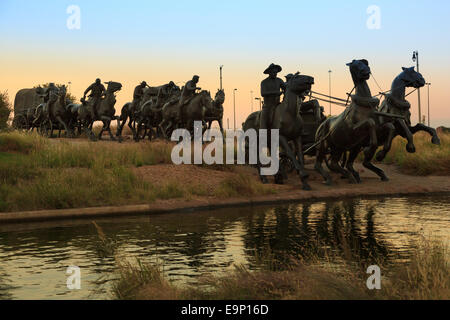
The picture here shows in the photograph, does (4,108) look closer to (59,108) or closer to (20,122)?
(20,122)

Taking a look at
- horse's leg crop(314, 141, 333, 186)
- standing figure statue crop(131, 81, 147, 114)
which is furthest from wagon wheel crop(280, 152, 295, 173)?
standing figure statue crop(131, 81, 147, 114)

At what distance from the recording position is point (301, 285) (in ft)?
21.7

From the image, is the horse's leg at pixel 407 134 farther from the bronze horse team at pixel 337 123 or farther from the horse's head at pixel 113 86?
the horse's head at pixel 113 86

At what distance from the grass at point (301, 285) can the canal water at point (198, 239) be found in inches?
18.6

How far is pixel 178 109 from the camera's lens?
2981 centimetres

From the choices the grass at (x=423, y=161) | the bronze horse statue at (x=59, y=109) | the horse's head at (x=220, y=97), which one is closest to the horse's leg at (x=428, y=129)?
the grass at (x=423, y=161)

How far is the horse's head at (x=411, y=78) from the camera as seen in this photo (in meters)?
20.6

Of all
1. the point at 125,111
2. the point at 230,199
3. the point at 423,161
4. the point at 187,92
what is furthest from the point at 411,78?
the point at 125,111

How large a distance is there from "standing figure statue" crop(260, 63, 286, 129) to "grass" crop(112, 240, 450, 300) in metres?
12.8

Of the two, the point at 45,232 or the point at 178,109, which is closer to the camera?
the point at 45,232

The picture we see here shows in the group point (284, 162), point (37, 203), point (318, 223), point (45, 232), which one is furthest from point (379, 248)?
point (284, 162)

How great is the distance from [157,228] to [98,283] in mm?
4703

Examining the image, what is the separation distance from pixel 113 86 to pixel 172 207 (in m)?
19.0
